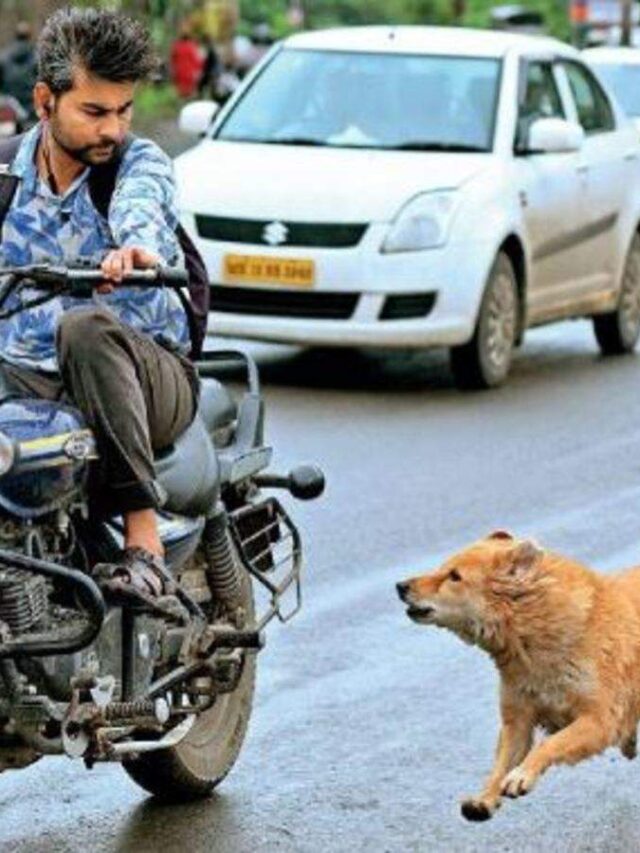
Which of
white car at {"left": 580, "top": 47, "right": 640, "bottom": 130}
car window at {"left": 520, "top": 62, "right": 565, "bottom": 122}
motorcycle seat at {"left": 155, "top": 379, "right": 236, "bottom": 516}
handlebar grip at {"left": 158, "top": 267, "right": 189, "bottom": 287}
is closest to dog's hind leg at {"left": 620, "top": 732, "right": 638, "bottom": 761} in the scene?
motorcycle seat at {"left": 155, "top": 379, "right": 236, "bottom": 516}

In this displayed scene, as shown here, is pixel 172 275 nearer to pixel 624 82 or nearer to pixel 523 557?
pixel 523 557

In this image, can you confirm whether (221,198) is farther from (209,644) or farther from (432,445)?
(209,644)

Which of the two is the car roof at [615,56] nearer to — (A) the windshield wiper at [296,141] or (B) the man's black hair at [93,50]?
(A) the windshield wiper at [296,141]

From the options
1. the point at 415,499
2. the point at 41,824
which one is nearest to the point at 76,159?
the point at 41,824

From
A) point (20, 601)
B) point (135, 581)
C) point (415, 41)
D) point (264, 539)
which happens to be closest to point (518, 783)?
point (264, 539)

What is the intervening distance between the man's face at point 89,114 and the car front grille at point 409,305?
9468mm

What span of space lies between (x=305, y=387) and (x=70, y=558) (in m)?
10.0

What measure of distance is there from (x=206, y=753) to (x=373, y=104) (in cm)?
978

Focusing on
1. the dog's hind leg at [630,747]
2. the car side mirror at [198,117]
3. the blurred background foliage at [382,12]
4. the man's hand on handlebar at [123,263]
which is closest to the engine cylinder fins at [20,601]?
the man's hand on handlebar at [123,263]

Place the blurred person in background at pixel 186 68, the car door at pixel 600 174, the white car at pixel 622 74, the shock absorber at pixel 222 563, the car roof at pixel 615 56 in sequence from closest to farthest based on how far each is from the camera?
the shock absorber at pixel 222 563 < the car door at pixel 600 174 < the white car at pixel 622 74 < the car roof at pixel 615 56 < the blurred person in background at pixel 186 68

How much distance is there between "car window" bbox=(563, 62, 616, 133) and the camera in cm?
1844

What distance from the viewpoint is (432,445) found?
47.2 feet

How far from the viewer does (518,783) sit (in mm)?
6984

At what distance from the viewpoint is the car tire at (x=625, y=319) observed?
1884 cm
